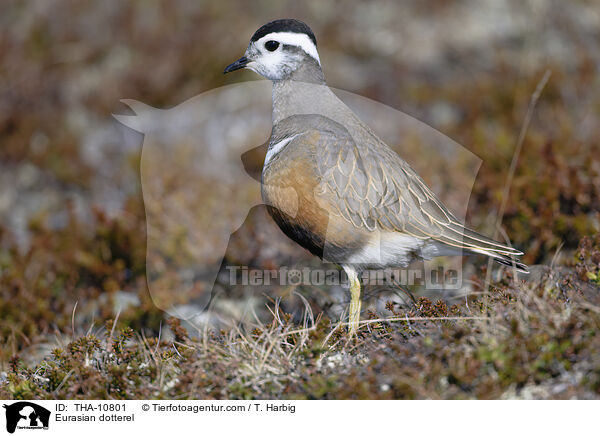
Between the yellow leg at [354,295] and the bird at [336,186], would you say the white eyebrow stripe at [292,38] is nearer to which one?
the bird at [336,186]

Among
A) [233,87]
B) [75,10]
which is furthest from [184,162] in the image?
[75,10]

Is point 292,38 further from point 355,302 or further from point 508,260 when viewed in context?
point 508,260

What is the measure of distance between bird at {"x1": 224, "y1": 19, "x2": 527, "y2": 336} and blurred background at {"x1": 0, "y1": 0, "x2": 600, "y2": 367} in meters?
1.97

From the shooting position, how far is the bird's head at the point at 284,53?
4211 millimetres

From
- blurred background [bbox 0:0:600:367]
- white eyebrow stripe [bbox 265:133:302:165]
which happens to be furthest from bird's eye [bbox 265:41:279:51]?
blurred background [bbox 0:0:600:367]

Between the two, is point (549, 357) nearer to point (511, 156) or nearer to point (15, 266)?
point (511, 156)

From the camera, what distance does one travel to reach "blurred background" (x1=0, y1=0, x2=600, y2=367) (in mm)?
5910

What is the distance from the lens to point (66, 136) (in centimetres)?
902

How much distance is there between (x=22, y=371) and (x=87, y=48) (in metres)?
7.54
